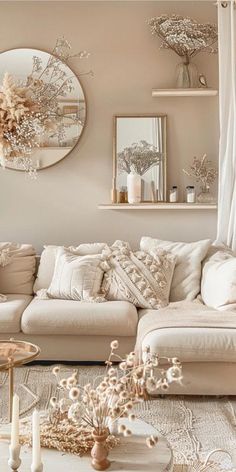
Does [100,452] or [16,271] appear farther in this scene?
[16,271]

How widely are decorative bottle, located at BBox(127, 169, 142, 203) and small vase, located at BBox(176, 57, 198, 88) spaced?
823 millimetres

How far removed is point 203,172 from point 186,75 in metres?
0.80

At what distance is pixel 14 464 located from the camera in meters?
1.84

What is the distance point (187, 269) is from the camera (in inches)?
176

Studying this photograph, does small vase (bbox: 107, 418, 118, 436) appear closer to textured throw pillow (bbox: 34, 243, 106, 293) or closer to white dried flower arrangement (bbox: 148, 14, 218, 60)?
textured throw pillow (bbox: 34, 243, 106, 293)

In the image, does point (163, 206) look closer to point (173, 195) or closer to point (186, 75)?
point (173, 195)

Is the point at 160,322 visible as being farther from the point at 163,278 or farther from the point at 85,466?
the point at 85,466

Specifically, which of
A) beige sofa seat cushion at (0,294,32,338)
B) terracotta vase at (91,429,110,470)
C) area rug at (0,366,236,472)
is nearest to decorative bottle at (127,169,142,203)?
beige sofa seat cushion at (0,294,32,338)

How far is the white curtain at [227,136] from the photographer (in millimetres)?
4477

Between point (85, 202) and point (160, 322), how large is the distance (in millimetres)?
1759

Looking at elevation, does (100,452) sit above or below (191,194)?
below

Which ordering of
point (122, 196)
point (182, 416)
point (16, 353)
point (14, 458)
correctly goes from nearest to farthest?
point (14, 458), point (16, 353), point (182, 416), point (122, 196)

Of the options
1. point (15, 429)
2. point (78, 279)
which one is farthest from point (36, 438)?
point (78, 279)

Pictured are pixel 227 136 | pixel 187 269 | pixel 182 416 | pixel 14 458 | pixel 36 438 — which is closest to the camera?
pixel 36 438
